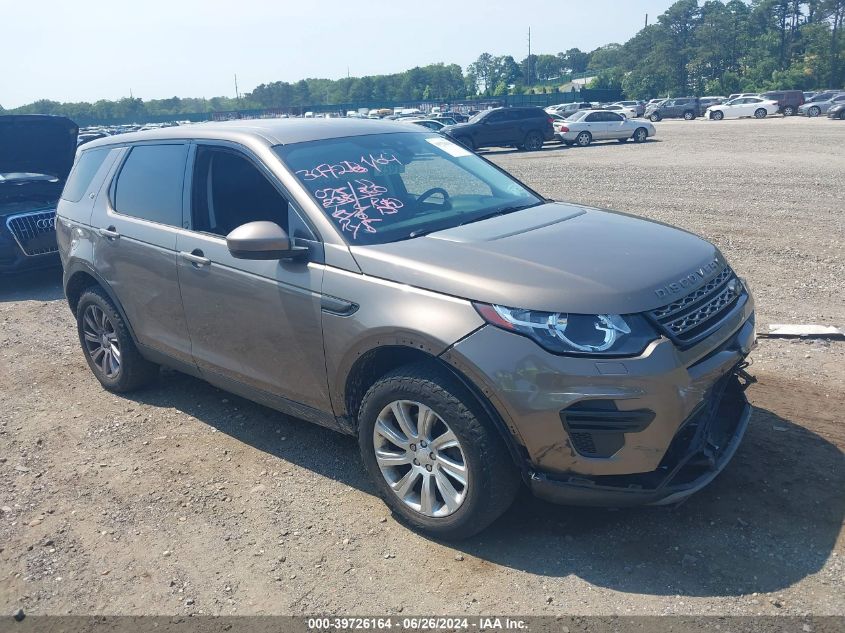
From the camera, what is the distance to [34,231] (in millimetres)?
8992

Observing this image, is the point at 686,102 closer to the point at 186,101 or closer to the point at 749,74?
the point at 749,74

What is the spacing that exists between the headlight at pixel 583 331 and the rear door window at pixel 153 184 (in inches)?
98.8

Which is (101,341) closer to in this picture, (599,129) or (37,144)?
(37,144)

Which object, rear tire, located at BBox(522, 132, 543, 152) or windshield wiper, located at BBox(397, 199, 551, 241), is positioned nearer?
windshield wiper, located at BBox(397, 199, 551, 241)

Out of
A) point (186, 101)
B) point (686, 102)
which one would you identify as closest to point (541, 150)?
point (686, 102)

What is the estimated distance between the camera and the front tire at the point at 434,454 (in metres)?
3.23

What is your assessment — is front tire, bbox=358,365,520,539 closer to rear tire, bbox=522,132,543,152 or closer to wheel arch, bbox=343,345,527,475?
wheel arch, bbox=343,345,527,475

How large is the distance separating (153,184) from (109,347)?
4.62 feet

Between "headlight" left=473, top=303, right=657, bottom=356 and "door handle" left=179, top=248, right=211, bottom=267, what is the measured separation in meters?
2.00

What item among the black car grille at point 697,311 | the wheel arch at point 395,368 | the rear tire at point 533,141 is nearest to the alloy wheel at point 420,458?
the wheel arch at point 395,368

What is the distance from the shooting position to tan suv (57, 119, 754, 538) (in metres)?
3.09

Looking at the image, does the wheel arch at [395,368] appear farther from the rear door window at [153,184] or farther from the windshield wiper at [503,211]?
the rear door window at [153,184]

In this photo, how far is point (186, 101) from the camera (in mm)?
143625

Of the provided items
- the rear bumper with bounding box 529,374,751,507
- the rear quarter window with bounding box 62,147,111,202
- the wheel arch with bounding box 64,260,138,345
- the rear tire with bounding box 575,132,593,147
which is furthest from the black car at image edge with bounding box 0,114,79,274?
the rear tire with bounding box 575,132,593,147
